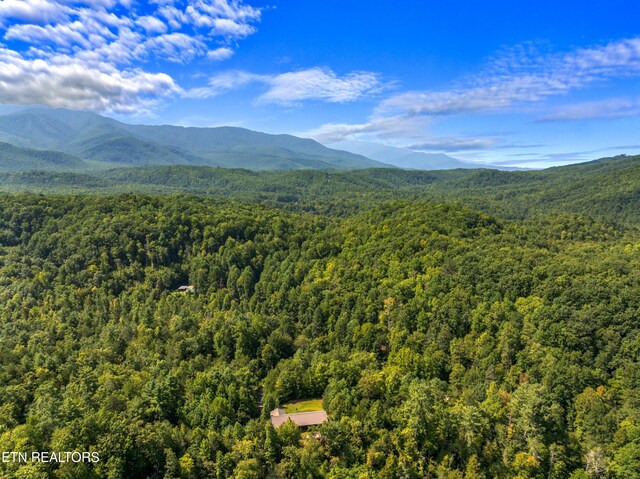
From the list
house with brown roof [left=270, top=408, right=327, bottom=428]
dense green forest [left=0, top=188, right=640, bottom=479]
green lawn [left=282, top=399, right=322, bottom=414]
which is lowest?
green lawn [left=282, top=399, right=322, bottom=414]

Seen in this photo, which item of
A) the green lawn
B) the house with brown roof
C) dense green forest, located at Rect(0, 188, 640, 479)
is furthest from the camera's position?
the green lawn

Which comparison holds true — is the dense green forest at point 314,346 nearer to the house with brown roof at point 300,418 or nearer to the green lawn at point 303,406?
the green lawn at point 303,406

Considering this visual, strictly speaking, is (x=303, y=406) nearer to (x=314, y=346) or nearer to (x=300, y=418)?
(x=300, y=418)

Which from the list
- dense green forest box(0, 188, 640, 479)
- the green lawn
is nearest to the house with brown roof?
dense green forest box(0, 188, 640, 479)

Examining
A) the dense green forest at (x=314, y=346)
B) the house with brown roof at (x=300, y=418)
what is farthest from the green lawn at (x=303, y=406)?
the house with brown roof at (x=300, y=418)

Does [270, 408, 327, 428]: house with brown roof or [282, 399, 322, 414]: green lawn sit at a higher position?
[270, 408, 327, 428]: house with brown roof

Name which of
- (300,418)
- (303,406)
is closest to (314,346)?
(303,406)

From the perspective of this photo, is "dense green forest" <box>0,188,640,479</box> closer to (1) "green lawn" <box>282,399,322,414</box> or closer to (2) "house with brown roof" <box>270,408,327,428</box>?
(1) "green lawn" <box>282,399,322,414</box>
